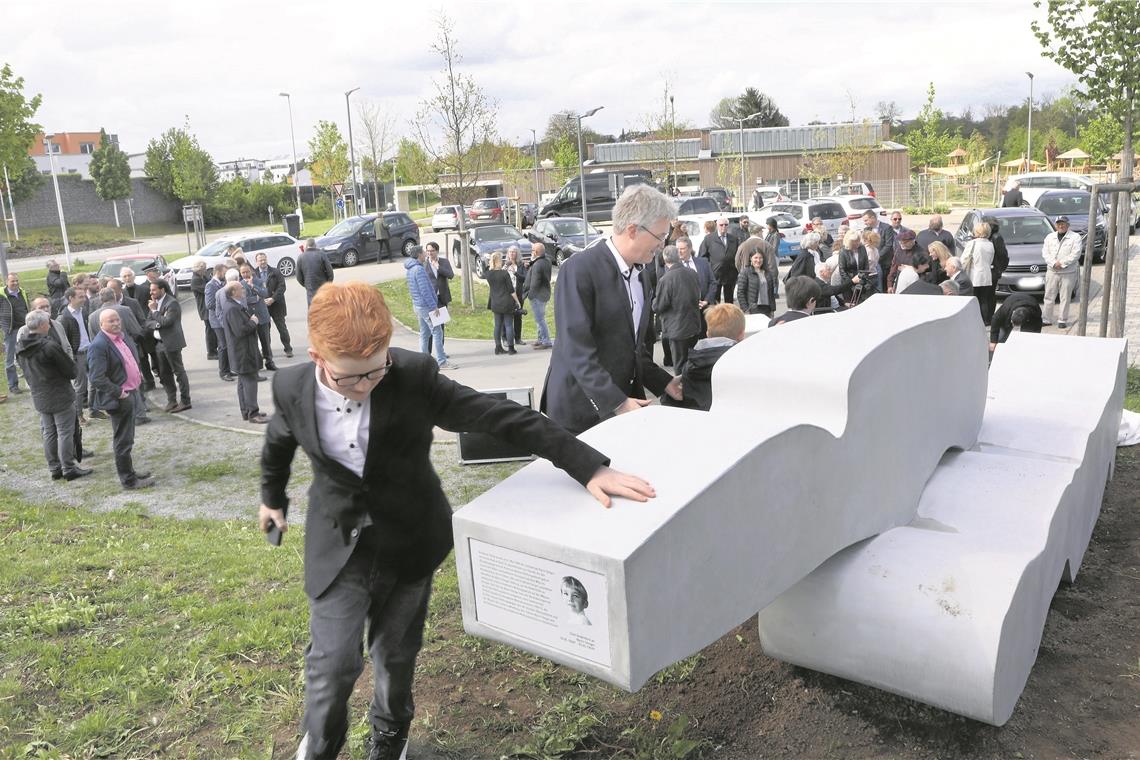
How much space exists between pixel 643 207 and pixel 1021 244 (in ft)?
50.0

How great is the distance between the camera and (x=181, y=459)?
1041cm

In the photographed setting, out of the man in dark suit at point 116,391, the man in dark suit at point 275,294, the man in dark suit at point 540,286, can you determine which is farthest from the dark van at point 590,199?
the man in dark suit at point 116,391

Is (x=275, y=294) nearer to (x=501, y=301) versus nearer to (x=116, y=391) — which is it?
(x=501, y=301)

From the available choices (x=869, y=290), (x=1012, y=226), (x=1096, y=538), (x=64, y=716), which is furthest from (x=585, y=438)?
(x=1012, y=226)

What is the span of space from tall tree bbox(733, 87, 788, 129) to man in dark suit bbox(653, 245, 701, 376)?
270 ft

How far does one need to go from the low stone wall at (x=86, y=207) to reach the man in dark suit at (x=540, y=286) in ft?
171

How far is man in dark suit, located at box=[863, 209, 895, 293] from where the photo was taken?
45.4 ft

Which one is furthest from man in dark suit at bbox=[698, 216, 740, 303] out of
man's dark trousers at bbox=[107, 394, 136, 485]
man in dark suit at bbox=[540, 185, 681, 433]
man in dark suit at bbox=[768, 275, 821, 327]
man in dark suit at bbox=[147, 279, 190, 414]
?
man in dark suit at bbox=[540, 185, 681, 433]

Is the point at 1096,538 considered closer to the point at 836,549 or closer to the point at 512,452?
the point at 836,549

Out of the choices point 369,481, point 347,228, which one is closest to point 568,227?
point 347,228

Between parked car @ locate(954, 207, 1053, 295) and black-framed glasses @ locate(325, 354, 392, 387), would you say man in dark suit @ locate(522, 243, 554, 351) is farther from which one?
black-framed glasses @ locate(325, 354, 392, 387)

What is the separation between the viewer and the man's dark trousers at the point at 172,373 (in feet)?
42.3

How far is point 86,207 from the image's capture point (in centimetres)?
6172

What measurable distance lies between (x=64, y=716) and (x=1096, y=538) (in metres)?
5.77
